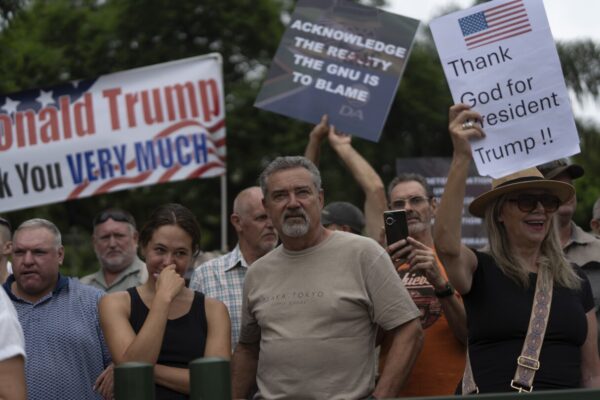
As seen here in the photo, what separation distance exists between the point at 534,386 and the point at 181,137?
6.05 meters

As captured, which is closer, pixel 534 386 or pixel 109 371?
pixel 534 386

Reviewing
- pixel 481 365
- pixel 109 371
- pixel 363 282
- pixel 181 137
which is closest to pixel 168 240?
pixel 109 371

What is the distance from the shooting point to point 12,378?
12.4ft

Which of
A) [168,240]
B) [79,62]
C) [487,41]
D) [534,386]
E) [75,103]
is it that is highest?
[79,62]

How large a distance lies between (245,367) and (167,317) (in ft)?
1.29

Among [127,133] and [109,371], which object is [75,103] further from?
[109,371]

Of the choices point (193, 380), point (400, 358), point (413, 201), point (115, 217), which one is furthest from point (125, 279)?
point (193, 380)

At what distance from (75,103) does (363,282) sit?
6.22 m

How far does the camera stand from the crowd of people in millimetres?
4691

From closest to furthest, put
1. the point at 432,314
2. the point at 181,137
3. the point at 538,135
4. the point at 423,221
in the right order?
the point at 538,135 → the point at 432,314 → the point at 423,221 → the point at 181,137

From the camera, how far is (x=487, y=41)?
5141mm

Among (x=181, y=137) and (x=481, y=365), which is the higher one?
(x=181, y=137)

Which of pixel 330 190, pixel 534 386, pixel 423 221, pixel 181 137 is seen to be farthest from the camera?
pixel 330 190

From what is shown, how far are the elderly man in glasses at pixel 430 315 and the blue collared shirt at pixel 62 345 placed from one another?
1385mm
